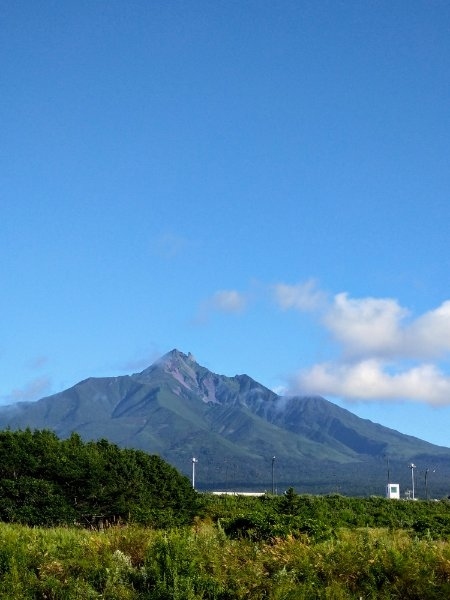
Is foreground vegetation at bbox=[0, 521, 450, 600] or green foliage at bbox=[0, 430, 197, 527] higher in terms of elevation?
green foliage at bbox=[0, 430, 197, 527]

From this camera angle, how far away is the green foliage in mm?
29312

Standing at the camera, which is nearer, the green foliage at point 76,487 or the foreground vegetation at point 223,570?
the foreground vegetation at point 223,570

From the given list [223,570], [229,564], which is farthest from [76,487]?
[223,570]

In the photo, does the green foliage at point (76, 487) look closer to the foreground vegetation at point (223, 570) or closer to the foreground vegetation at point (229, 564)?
the foreground vegetation at point (229, 564)

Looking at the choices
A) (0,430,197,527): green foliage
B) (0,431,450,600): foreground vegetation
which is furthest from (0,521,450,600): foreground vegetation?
(0,430,197,527): green foliage

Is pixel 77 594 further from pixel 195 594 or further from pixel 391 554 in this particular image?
pixel 391 554

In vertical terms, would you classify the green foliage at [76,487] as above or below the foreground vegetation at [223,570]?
above

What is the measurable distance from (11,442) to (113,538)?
1615 centimetres

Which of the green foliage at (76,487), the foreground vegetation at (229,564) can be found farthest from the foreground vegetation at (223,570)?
the green foliage at (76,487)

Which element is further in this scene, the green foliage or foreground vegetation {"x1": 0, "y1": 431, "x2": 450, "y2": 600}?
the green foliage

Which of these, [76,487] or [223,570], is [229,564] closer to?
[223,570]

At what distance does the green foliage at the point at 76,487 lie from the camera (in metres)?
29.3

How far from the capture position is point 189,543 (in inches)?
621

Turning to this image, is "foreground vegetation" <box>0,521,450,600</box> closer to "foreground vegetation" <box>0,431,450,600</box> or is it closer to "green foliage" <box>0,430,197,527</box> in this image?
"foreground vegetation" <box>0,431,450,600</box>
